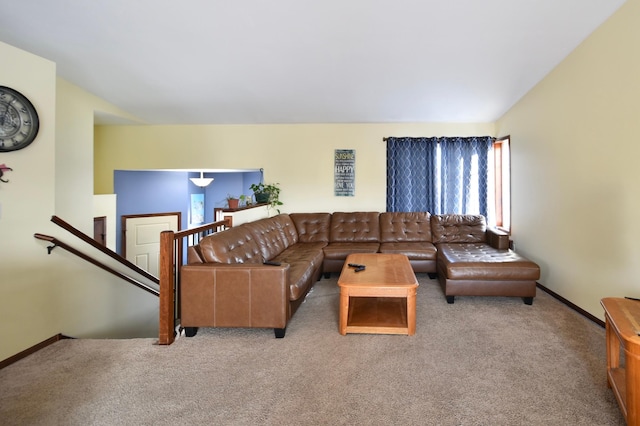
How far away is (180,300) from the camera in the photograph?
7.89 feet

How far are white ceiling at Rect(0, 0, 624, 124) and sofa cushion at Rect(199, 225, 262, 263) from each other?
5.69ft

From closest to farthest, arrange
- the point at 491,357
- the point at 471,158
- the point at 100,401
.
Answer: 1. the point at 100,401
2. the point at 491,357
3. the point at 471,158

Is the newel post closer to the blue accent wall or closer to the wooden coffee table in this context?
the wooden coffee table

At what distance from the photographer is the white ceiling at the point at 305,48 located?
2240 millimetres

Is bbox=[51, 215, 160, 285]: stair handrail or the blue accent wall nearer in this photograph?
bbox=[51, 215, 160, 285]: stair handrail

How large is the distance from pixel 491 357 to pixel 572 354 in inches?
22.0

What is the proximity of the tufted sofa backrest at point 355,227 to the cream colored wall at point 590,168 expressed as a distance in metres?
1.97

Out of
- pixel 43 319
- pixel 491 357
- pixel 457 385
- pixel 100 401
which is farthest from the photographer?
pixel 43 319

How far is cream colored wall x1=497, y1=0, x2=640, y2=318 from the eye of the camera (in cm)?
217

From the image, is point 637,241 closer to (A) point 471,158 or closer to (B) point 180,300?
(A) point 471,158

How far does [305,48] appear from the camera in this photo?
2748mm

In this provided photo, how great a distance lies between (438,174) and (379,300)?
2.60 m

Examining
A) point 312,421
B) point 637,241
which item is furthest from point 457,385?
point 637,241

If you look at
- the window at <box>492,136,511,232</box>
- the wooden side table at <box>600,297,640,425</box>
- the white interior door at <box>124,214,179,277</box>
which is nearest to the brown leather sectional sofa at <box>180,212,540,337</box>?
the window at <box>492,136,511,232</box>
